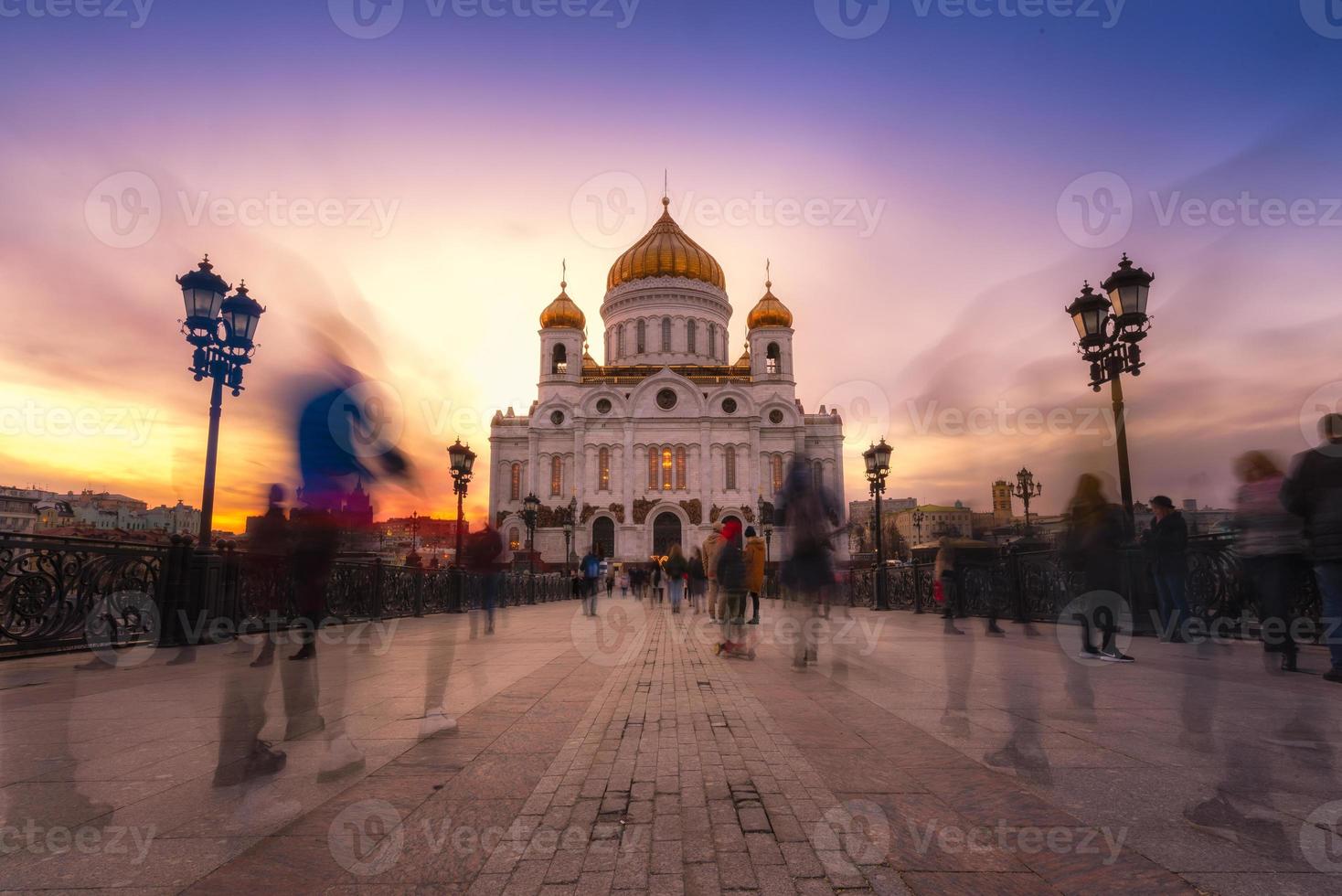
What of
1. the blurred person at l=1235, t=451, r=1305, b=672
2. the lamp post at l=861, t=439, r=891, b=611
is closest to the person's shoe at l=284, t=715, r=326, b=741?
the blurred person at l=1235, t=451, r=1305, b=672

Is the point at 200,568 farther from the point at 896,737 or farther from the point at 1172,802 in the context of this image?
the point at 1172,802

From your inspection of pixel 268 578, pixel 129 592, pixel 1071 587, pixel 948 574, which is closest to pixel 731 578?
pixel 948 574

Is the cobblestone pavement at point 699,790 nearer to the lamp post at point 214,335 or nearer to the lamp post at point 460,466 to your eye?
the lamp post at point 214,335

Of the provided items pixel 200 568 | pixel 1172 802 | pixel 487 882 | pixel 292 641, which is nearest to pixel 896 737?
pixel 1172 802

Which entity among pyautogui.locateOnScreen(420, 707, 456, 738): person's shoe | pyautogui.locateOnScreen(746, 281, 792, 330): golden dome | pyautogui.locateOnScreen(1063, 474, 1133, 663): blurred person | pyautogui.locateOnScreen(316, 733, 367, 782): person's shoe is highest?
pyautogui.locateOnScreen(746, 281, 792, 330): golden dome

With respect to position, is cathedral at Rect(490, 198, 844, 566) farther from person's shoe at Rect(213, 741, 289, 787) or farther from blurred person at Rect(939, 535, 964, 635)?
person's shoe at Rect(213, 741, 289, 787)

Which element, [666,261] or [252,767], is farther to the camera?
[666,261]

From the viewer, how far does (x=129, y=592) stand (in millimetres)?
8719

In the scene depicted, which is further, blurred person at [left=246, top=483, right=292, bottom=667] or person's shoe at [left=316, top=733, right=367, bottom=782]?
blurred person at [left=246, top=483, right=292, bottom=667]

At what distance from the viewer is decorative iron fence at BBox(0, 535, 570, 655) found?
7730 millimetres

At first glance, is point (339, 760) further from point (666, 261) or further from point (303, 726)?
point (666, 261)

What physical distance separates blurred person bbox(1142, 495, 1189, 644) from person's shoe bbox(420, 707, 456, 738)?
7.97m

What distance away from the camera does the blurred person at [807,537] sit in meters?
7.26

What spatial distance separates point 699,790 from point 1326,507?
234 inches
